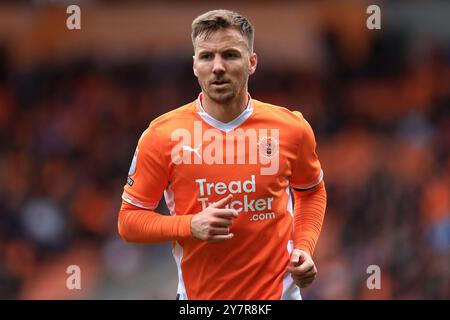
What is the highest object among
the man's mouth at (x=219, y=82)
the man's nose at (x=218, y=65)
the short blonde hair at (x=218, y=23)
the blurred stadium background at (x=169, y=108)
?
the short blonde hair at (x=218, y=23)

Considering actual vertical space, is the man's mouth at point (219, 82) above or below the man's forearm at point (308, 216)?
above

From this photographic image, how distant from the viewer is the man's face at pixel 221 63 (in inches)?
139

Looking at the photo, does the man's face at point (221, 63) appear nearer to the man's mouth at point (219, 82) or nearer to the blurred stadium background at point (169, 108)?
the man's mouth at point (219, 82)

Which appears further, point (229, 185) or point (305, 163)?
point (305, 163)

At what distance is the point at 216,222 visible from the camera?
3307mm

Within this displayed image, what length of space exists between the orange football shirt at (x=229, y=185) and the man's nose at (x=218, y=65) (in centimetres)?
28

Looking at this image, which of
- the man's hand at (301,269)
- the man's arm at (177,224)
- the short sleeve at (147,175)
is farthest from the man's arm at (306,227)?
the short sleeve at (147,175)

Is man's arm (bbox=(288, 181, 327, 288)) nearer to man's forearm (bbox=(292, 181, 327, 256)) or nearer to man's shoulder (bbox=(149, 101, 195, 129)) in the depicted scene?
man's forearm (bbox=(292, 181, 327, 256))

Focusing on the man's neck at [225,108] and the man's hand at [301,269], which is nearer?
the man's hand at [301,269]

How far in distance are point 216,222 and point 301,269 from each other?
0.43 meters

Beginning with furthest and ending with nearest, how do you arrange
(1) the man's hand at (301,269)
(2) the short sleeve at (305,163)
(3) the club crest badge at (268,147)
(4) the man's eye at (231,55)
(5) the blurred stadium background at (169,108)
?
(5) the blurred stadium background at (169,108) < (2) the short sleeve at (305,163) < (3) the club crest badge at (268,147) < (4) the man's eye at (231,55) < (1) the man's hand at (301,269)

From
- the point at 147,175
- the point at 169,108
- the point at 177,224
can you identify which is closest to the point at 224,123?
the point at 147,175

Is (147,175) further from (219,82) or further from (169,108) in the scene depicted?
(169,108)
